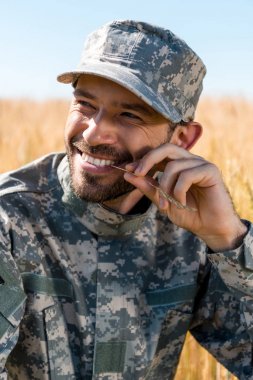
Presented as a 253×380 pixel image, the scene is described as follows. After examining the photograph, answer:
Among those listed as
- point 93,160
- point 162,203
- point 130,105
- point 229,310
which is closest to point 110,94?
point 130,105

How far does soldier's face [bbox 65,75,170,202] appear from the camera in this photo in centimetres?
181

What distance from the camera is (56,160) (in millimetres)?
2043

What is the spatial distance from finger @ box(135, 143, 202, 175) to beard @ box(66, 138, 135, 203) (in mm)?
90

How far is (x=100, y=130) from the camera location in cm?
181

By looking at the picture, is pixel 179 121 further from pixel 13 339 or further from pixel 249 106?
pixel 249 106

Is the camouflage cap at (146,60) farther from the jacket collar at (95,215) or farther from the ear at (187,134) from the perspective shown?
the jacket collar at (95,215)

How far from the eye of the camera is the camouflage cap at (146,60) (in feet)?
6.10

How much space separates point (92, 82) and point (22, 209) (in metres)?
0.38

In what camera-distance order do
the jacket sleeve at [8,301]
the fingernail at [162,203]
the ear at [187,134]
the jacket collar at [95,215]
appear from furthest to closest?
the ear at [187,134] < the jacket collar at [95,215] < the fingernail at [162,203] < the jacket sleeve at [8,301]

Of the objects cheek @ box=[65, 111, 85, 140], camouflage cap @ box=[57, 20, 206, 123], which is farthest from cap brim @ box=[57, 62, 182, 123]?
cheek @ box=[65, 111, 85, 140]

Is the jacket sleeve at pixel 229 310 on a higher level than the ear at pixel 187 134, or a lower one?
lower

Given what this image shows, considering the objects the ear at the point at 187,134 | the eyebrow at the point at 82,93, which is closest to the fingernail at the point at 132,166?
the eyebrow at the point at 82,93

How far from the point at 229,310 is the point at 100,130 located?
639mm

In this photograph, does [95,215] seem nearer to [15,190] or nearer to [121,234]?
[121,234]
